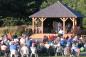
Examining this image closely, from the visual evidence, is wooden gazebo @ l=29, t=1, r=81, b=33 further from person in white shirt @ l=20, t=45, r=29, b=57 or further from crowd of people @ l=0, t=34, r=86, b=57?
person in white shirt @ l=20, t=45, r=29, b=57

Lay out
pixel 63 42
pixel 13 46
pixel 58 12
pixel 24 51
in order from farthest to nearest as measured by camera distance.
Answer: pixel 58 12
pixel 63 42
pixel 24 51
pixel 13 46

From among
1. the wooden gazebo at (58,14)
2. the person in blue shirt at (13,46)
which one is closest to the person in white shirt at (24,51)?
the person in blue shirt at (13,46)

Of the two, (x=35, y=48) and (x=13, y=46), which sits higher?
(x=13, y=46)

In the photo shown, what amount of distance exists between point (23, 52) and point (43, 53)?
3585mm

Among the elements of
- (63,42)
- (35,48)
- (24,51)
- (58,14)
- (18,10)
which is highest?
(18,10)

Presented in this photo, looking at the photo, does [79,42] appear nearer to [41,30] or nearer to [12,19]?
[41,30]

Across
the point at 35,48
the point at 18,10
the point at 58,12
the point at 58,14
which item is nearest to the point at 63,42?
the point at 35,48

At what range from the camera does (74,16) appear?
161 feet

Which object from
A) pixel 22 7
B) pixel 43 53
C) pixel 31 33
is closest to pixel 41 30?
pixel 31 33

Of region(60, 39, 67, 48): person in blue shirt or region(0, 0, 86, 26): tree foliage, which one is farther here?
region(0, 0, 86, 26): tree foliage

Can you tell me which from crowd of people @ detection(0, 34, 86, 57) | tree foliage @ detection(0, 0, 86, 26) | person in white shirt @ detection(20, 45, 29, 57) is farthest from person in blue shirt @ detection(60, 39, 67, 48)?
tree foliage @ detection(0, 0, 86, 26)

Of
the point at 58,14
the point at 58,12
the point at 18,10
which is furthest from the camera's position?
the point at 18,10

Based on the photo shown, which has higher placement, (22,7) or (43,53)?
(22,7)

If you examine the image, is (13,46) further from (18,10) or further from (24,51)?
(18,10)
